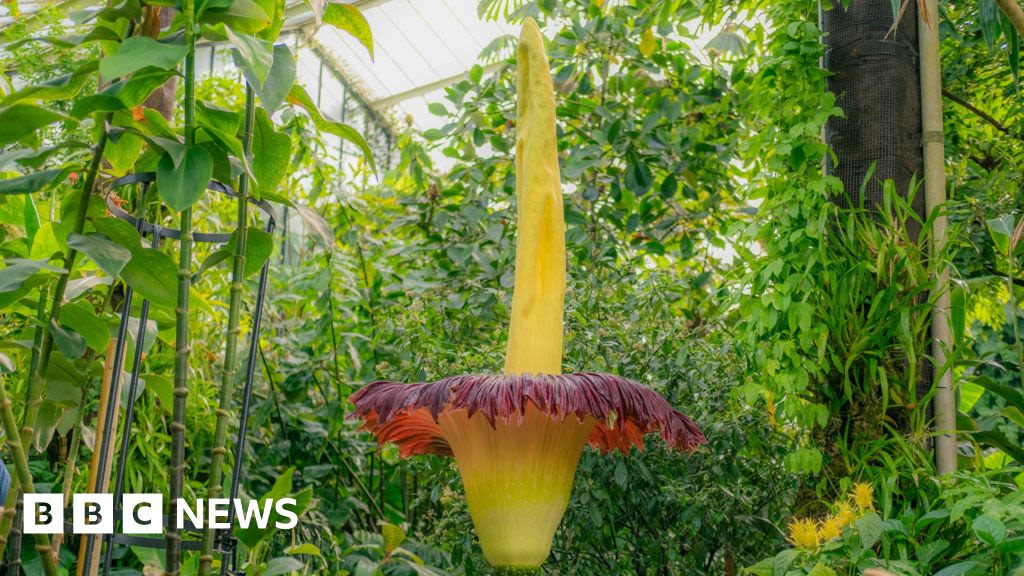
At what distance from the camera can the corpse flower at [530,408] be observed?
1.13m

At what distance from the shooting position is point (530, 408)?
3.82 feet

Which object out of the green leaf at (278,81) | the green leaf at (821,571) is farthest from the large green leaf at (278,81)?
the green leaf at (821,571)

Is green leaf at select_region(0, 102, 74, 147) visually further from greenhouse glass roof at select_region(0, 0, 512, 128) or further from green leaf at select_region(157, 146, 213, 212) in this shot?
greenhouse glass roof at select_region(0, 0, 512, 128)

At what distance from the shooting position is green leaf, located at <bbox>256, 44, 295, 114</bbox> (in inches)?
36.6

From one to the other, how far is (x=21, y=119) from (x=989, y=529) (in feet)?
4.11

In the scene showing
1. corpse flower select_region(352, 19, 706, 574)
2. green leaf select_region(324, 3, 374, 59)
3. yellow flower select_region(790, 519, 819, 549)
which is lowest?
yellow flower select_region(790, 519, 819, 549)

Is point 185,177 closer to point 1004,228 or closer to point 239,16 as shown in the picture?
point 239,16

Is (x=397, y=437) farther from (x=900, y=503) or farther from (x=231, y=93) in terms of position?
(x=231, y=93)

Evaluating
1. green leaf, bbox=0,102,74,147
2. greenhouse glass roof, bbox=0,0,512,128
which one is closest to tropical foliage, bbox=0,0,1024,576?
green leaf, bbox=0,102,74,147

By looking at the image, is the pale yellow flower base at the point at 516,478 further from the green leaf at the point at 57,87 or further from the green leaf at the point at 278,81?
the green leaf at the point at 57,87

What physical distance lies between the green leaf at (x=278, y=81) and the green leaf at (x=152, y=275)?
28cm

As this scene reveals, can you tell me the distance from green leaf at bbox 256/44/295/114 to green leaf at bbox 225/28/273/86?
0.02 metres

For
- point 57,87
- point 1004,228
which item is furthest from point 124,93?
point 1004,228

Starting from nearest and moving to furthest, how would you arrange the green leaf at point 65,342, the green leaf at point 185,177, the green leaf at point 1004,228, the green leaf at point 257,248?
the green leaf at point 185,177, the green leaf at point 65,342, the green leaf at point 257,248, the green leaf at point 1004,228
